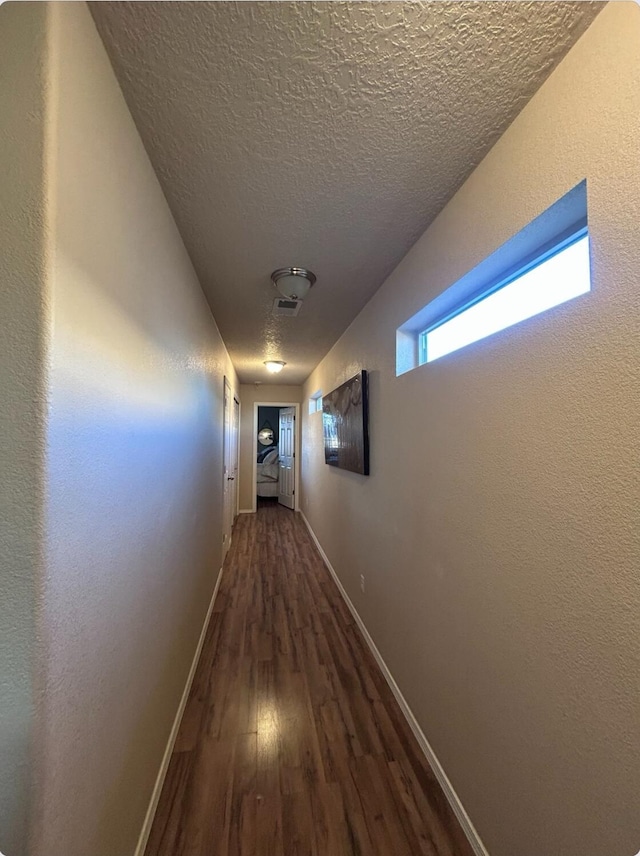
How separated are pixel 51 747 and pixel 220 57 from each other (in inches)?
61.6

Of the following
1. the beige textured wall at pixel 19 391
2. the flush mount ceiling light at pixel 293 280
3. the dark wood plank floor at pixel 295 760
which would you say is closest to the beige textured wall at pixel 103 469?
the beige textured wall at pixel 19 391

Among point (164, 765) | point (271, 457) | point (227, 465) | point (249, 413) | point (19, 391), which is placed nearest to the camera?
point (19, 391)

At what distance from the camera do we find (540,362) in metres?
0.93

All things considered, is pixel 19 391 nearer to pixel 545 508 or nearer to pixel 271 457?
pixel 545 508

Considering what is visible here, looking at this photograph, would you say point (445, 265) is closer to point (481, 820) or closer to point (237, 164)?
point (237, 164)

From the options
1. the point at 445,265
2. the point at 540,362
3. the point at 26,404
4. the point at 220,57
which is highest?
the point at 220,57

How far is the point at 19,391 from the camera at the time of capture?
59 centimetres

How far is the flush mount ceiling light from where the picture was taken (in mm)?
1939

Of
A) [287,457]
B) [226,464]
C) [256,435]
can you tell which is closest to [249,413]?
[256,435]

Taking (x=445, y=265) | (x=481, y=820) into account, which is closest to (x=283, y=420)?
(x=445, y=265)

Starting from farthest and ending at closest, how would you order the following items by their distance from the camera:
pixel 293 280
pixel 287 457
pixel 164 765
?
pixel 287 457, pixel 293 280, pixel 164 765

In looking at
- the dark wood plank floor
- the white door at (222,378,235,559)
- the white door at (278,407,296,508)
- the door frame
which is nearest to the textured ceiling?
the white door at (222,378,235,559)

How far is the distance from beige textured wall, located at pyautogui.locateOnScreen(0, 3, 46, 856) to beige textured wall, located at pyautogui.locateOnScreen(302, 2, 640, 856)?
1.14m

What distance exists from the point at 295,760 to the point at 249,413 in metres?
5.20
